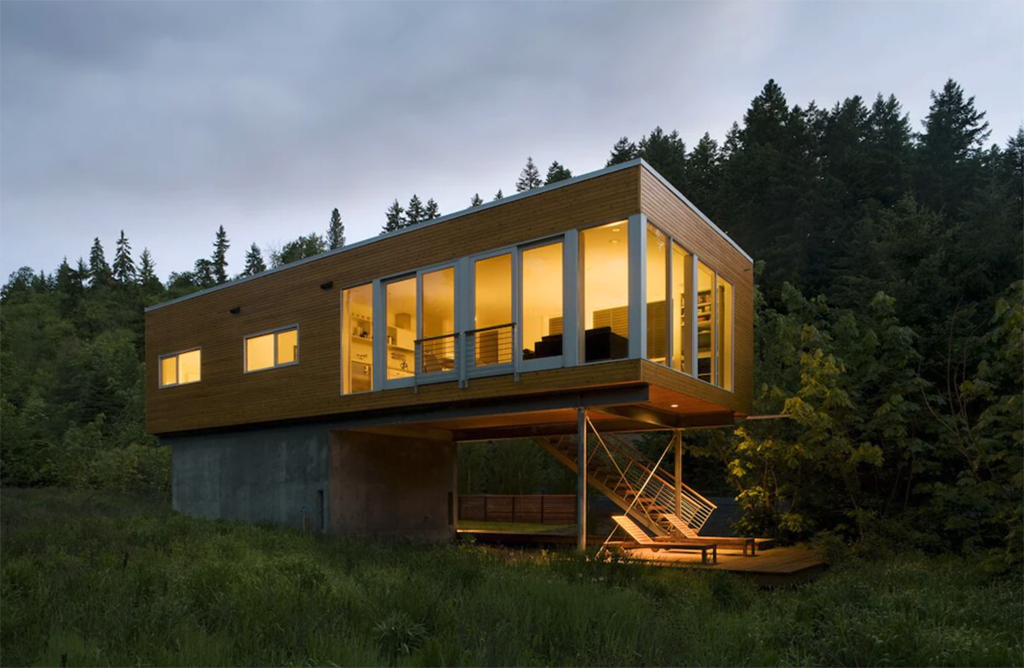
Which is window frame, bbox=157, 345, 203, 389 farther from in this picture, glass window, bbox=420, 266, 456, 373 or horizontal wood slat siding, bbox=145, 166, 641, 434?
glass window, bbox=420, 266, 456, 373

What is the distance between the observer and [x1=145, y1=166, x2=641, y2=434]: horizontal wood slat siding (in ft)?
40.9

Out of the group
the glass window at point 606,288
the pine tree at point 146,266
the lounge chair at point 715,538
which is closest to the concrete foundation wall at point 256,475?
the glass window at point 606,288

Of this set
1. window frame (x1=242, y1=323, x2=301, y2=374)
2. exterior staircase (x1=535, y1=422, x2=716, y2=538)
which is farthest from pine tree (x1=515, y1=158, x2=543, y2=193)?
exterior staircase (x1=535, y1=422, x2=716, y2=538)

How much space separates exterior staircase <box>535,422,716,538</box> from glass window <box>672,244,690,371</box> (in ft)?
7.22

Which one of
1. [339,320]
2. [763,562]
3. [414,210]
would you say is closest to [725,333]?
[763,562]

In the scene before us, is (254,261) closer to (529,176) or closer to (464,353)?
(529,176)

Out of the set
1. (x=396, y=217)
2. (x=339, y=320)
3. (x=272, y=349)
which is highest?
Answer: (x=396, y=217)

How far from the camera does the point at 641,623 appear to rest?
659 centimetres

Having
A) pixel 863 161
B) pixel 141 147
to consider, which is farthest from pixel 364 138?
pixel 863 161

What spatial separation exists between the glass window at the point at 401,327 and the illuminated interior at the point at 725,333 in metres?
5.82

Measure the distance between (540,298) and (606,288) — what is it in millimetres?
1730

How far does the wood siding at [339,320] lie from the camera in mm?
12273

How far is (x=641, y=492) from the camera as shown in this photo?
14.6 meters

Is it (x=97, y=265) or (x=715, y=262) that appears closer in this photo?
(x=715, y=262)
